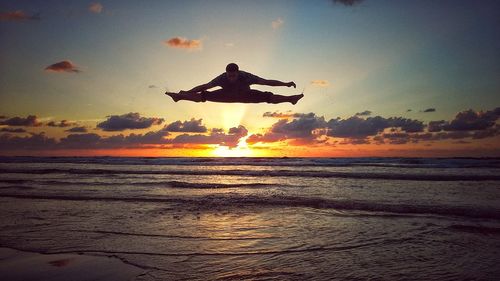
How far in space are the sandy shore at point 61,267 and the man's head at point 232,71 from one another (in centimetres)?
457

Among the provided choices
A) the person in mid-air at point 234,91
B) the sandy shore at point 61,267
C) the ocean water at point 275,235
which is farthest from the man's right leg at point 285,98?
the sandy shore at point 61,267

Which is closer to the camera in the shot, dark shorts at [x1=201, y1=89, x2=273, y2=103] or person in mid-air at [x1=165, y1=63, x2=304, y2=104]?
person in mid-air at [x1=165, y1=63, x2=304, y2=104]

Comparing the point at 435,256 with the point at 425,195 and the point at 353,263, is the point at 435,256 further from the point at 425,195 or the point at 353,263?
the point at 425,195

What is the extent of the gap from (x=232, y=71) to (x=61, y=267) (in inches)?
203

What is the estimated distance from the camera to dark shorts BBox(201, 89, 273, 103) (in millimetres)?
9125

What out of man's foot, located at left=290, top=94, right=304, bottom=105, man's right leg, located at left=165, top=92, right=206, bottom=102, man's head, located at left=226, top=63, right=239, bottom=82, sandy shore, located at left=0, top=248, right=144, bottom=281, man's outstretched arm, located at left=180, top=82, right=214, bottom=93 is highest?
man's head, located at left=226, top=63, right=239, bottom=82

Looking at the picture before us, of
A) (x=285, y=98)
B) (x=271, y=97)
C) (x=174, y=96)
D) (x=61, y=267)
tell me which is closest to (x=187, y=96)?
(x=174, y=96)

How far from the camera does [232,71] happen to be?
842 centimetres

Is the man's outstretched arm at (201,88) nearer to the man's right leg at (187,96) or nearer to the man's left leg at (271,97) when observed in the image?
the man's right leg at (187,96)

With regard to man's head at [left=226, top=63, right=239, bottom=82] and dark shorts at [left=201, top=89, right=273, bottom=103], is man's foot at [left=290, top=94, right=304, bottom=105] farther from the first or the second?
man's head at [left=226, top=63, right=239, bottom=82]

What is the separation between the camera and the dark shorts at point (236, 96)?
29.9ft

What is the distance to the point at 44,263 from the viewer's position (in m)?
6.45

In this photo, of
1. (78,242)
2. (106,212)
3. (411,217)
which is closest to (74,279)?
(78,242)

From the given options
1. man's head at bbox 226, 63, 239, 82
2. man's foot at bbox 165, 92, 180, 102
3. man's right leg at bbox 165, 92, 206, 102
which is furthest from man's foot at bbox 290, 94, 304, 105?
man's foot at bbox 165, 92, 180, 102
